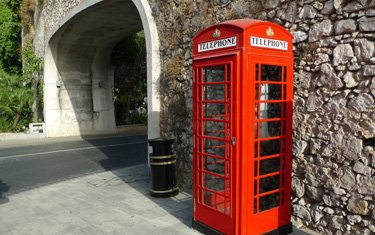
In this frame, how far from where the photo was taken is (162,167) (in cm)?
630

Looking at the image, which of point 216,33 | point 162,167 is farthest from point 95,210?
point 216,33

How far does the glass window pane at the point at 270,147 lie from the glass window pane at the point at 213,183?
0.69 m

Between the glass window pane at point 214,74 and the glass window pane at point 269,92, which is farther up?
the glass window pane at point 214,74

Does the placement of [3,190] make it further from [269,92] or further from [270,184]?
[269,92]

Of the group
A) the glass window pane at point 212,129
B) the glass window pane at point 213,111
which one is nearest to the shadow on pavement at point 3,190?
the glass window pane at point 212,129

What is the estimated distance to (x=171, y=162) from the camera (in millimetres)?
6410

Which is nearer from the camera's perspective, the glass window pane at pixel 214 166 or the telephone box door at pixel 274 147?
the telephone box door at pixel 274 147

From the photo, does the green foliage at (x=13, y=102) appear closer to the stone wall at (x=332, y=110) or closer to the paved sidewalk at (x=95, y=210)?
the paved sidewalk at (x=95, y=210)

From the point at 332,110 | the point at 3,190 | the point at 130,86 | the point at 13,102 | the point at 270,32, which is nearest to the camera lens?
the point at 270,32

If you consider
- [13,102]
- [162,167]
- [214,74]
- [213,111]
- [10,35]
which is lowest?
[162,167]

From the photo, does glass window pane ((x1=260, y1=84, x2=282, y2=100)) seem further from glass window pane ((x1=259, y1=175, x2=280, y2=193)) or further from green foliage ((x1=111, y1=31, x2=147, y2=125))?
green foliage ((x1=111, y1=31, x2=147, y2=125))

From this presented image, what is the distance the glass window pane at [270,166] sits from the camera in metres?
4.57

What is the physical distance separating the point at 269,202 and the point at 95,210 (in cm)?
298

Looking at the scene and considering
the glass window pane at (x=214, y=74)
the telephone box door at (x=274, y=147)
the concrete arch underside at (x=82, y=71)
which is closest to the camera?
the telephone box door at (x=274, y=147)
